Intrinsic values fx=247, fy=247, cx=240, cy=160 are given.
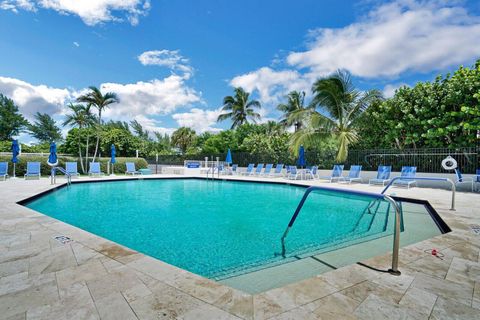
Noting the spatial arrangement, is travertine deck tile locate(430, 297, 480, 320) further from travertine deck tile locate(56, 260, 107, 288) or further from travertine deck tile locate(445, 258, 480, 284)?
travertine deck tile locate(56, 260, 107, 288)

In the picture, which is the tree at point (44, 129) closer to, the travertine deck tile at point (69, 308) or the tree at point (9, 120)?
the tree at point (9, 120)

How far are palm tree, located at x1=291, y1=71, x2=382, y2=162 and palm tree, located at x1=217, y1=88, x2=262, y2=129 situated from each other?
41.0ft

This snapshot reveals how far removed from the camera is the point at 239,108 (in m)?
27.8

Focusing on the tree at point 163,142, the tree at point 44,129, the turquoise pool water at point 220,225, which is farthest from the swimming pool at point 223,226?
the tree at point 44,129

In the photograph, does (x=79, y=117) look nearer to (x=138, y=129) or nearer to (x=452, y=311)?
(x=452, y=311)

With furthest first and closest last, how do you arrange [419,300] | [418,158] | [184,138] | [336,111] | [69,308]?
[184,138], [336,111], [418,158], [419,300], [69,308]

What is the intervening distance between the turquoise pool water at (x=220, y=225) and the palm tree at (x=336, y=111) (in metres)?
7.18

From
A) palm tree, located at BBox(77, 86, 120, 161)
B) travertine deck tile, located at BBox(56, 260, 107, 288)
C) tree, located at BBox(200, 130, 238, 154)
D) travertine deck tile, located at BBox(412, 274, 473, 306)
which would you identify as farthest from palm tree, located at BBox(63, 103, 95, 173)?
travertine deck tile, located at BBox(412, 274, 473, 306)

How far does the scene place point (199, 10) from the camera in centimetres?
1320

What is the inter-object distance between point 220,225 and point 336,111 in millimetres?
13053

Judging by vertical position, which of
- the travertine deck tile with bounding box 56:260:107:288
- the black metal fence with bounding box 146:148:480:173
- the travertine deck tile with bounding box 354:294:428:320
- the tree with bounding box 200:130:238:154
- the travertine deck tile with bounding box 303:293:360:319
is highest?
the tree with bounding box 200:130:238:154

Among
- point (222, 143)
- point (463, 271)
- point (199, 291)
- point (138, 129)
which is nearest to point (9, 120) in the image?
point (138, 129)

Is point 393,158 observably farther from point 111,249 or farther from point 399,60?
point 111,249

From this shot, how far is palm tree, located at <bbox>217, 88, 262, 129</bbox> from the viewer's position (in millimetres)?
27797
